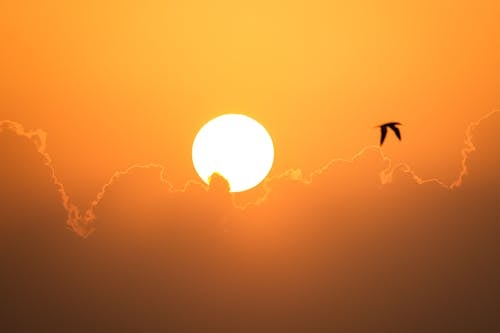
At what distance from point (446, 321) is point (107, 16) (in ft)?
41.6

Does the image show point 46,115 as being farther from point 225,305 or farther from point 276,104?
point 225,305

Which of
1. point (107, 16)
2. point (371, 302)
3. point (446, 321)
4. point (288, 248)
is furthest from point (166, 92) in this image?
point (446, 321)

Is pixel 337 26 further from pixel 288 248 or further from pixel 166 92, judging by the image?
pixel 288 248

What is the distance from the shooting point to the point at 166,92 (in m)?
14.9

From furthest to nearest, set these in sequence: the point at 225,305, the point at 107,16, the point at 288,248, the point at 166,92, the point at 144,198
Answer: the point at 225,305 → the point at 288,248 → the point at 144,198 → the point at 166,92 → the point at 107,16

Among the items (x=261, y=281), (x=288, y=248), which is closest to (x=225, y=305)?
(x=261, y=281)

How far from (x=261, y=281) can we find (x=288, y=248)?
1425 millimetres

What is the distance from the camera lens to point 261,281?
19016mm

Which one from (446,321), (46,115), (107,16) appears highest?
(107,16)

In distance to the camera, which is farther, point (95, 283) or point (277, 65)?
point (95, 283)

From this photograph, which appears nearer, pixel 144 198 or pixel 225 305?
pixel 144 198

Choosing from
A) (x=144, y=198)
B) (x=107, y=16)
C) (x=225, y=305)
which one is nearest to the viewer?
(x=107, y=16)

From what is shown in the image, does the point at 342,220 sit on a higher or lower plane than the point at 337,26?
lower

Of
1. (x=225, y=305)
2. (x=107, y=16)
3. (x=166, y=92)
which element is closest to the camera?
(x=107, y=16)
